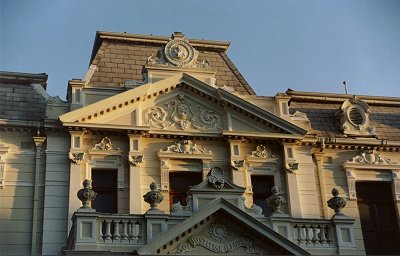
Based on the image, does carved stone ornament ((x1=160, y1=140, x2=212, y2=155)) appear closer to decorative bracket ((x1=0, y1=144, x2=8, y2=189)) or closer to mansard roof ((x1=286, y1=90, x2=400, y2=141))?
mansard roof ((x1=286, y1=90, x2=400, y2=141))

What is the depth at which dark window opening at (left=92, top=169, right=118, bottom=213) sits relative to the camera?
2328 centimetres

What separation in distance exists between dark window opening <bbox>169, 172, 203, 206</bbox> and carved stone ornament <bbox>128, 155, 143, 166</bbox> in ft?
3.86

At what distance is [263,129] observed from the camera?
25.3 meters

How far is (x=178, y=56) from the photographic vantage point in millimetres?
Answer: 25953

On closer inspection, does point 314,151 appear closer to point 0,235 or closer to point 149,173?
point 149,173

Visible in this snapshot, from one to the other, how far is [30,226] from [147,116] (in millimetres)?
5282

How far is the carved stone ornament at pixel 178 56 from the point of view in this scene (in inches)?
1019

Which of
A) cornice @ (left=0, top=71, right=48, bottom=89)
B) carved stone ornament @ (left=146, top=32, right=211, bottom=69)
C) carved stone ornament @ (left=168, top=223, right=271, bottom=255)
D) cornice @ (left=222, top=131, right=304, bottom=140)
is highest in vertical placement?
carved stone ornament @ (left=146, top=32, right=211, bottom=69)

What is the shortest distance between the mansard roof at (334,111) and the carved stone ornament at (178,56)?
3.99 meters

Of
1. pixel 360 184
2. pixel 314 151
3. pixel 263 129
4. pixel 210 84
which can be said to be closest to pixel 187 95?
pixel 210 84

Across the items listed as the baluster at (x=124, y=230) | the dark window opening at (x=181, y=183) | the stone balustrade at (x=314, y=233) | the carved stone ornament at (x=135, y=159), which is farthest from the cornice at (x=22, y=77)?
the stone balustrade at (x=314, y=233)

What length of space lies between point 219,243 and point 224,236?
269mm

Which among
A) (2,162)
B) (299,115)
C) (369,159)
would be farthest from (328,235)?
(2,162)

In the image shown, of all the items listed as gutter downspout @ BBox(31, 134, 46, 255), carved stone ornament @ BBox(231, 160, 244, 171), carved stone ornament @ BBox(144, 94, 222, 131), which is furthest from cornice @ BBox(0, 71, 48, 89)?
carved stone ornament @ BBox(231, 160, 244, 171)
